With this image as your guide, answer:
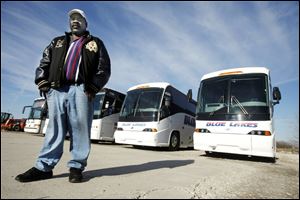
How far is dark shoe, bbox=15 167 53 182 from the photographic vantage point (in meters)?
2.79

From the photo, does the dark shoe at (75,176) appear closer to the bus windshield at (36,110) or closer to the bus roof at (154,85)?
the bus roof at (154,85)

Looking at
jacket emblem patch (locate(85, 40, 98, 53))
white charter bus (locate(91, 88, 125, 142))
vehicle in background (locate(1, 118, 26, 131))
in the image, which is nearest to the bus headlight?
jacket emblem patch (locate(85, 40, 98, 53))

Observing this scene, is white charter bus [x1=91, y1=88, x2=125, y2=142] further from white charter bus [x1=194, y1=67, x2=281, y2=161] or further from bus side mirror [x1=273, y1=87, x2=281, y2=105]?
bus side mirror [x1=273, y1=87, x2=281, y2=105]

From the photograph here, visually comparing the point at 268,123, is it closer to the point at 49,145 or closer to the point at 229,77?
the point at 229,77

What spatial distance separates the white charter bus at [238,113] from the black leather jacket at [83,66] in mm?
5088

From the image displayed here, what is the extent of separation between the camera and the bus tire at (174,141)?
10500 mm

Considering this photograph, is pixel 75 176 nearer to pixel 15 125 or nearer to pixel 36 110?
pixel 36 110

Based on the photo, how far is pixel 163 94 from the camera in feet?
33.0

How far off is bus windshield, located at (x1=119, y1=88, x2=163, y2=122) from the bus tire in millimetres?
1466

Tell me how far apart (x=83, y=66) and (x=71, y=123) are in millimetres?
708

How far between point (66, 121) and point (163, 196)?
1523mm

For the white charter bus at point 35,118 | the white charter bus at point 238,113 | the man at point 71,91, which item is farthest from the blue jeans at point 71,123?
Result: the white charter bus at point 35,118

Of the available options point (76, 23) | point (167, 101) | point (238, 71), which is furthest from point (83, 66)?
point (167, 101)

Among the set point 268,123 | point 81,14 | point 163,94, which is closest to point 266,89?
point 268,123
